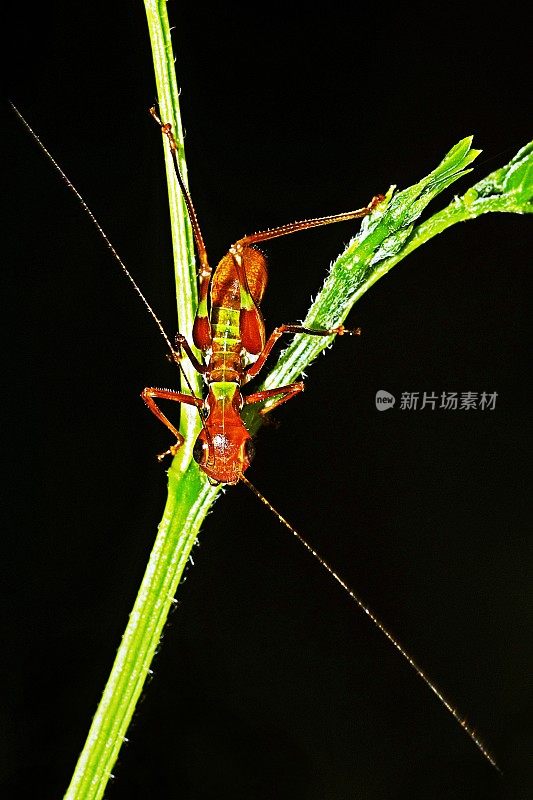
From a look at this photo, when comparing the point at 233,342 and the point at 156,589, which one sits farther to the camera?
the point at 233,342

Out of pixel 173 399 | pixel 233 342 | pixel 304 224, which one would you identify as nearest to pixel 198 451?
pixel 173 399

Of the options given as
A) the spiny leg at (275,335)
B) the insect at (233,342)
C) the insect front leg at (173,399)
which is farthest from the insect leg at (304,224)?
the insect front leg at (173,399)

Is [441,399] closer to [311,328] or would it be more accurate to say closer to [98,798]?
[311,328]

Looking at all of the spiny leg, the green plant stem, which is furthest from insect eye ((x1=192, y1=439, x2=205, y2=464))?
the spiny leg

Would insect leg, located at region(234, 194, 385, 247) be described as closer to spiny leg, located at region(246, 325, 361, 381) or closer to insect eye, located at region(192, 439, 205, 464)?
spiny leg, located at region(246, 325, 361, 381)

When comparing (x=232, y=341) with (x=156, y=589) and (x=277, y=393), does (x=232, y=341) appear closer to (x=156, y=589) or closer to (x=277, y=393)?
(x=277, y=393)

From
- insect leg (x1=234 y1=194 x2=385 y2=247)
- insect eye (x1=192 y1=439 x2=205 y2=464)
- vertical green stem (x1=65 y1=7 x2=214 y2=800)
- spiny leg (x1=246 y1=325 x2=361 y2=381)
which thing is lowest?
vertical green stem (x1=65 y1=7 x2=214 y2=800)

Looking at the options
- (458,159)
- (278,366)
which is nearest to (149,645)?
(278,366)
